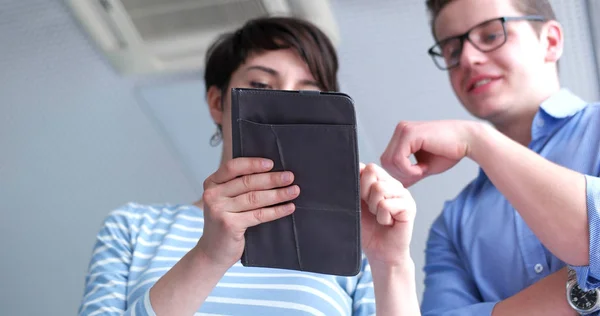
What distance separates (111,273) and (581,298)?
0.72 m

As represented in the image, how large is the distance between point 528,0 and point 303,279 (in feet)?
2.29

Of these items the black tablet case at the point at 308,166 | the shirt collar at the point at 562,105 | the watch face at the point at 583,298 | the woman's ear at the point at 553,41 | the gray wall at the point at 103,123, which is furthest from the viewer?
the gray wall at the point at 103,123

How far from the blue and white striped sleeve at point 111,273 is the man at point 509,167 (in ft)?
1.55

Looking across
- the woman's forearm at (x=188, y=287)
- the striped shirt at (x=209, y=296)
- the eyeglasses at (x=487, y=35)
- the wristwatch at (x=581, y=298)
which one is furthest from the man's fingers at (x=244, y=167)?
the eyeglasses at (x=487, y=35)

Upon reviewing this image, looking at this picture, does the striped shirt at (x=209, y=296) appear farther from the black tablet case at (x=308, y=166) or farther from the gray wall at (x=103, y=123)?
the gray wall at (x=103, y=123)

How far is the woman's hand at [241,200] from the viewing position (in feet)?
2.36

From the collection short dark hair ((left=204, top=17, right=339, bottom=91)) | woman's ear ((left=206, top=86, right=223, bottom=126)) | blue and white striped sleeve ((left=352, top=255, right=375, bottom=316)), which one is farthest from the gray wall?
blue and white striped sleeve ((left=352, top=255, right=375, bottom=316))

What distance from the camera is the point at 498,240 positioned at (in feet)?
3.22

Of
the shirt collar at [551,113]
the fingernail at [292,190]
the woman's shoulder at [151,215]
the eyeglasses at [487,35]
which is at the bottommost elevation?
the fingernail at [292,190]

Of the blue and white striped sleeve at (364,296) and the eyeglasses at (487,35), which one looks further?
the eyeglasses at (487,35)

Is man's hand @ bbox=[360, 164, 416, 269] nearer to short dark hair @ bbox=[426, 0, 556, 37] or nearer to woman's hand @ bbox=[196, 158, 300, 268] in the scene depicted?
woman's hand @ bbox=[196, 158, 300, 268]

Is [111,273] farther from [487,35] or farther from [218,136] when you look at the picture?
[487,35]

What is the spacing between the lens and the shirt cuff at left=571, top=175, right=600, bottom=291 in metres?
0.78

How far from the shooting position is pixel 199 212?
110 cm
